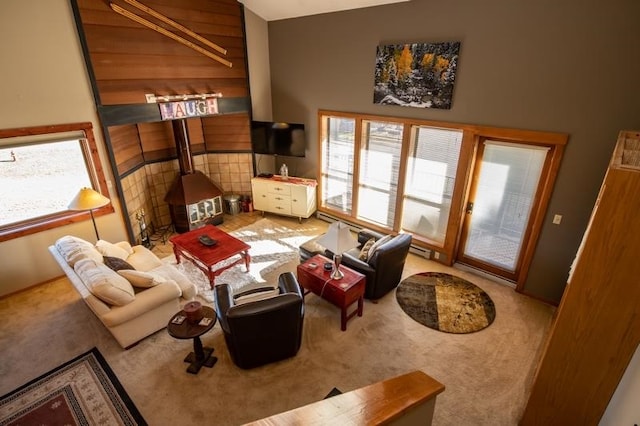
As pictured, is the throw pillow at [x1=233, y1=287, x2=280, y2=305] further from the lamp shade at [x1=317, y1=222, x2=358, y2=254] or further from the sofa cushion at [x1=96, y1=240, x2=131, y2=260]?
the sofa cushion at [x1=96, y1=240, x2=131, y2=260]

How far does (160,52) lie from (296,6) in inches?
89.7

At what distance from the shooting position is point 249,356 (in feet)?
10.7

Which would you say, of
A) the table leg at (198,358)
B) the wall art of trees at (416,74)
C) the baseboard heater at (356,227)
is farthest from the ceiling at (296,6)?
the table leg at (198,358)

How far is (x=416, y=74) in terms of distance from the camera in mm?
4605

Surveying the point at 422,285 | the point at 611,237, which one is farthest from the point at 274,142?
the point at 611,237

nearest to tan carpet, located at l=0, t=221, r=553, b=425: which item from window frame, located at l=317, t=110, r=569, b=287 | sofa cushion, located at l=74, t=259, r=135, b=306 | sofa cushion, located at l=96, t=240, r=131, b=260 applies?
sofa cushion, located at l=74, t=259, r=135, b=306

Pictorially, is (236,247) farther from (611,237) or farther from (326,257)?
(611,237)

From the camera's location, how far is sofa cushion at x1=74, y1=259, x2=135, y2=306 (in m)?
3.32

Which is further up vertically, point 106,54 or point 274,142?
point 106,54

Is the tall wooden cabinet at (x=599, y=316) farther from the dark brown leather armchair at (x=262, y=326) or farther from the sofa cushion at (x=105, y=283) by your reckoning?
the sofa cushion at (x=105, y=283)

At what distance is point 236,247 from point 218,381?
6.39 ft

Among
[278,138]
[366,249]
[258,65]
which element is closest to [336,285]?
[366,249]

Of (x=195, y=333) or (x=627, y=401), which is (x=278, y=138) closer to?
(x=195, y=333)

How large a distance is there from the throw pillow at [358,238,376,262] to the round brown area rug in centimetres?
72
